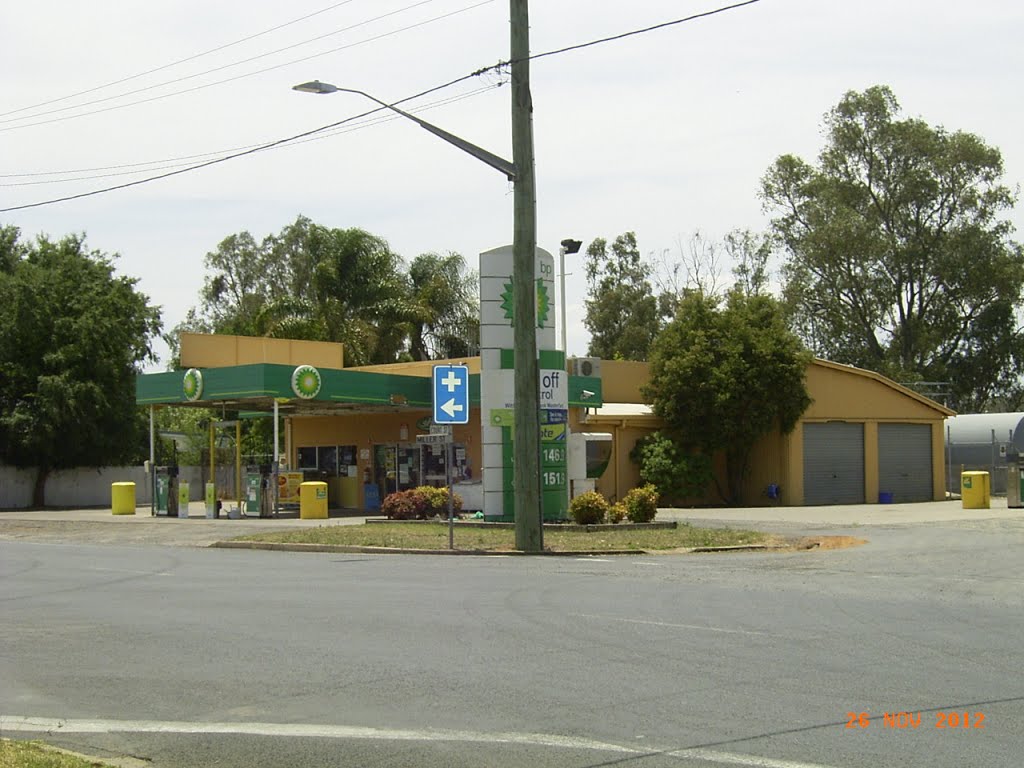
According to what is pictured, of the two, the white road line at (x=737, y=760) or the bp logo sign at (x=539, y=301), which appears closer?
the white road line at (x=737, y=760)

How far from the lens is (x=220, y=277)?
7188cm

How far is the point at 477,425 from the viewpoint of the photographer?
120 feet

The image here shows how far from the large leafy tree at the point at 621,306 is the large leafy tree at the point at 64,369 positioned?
25154mm

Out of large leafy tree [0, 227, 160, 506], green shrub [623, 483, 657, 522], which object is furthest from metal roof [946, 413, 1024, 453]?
large leafy tree [0, 227, 160, 506]

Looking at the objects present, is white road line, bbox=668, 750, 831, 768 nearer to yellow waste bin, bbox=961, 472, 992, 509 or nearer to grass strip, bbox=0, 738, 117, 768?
grass strip, bbox=0, 738, 117, 768

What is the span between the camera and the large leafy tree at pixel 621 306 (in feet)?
207

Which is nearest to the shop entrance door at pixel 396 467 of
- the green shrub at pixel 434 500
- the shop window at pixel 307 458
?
the shop window at pixel 307 458

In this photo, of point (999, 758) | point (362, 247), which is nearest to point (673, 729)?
point (999, 758)

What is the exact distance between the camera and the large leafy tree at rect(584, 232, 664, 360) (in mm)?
63000

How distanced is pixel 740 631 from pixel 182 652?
4.95 metres

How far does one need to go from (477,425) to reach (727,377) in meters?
8.41

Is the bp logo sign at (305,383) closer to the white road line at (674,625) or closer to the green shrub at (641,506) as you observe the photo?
the green shrub at (641,506)

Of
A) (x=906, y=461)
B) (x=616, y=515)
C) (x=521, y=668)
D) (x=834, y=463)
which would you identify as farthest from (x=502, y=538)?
(x=906, y=461)

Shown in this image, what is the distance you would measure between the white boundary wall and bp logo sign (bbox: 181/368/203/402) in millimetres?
14207
